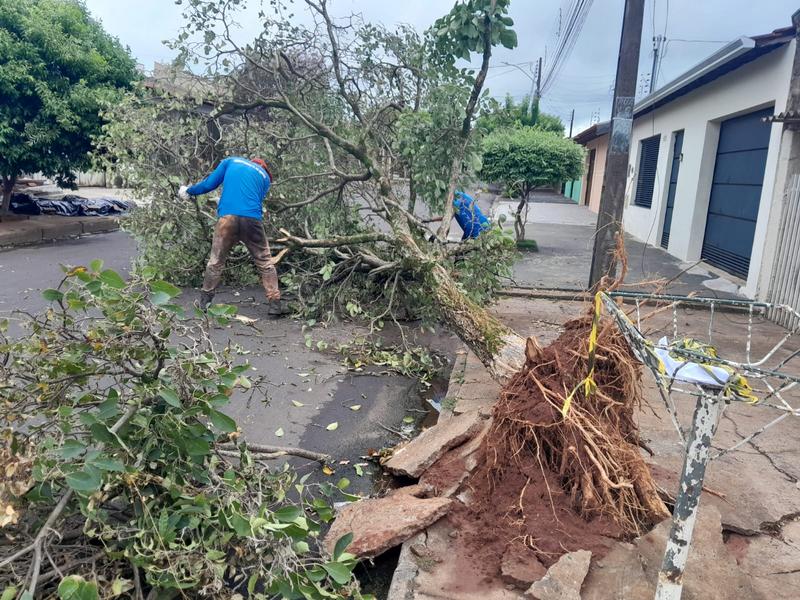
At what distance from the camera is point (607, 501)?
9.25ft

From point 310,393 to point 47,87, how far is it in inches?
376

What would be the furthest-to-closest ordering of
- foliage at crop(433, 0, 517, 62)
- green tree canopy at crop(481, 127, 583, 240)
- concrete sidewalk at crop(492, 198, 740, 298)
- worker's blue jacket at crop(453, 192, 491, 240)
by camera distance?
green tree canopy at crop(481, 127, 583, 240) → concrete sidewalk at crop(492, 198, 740, 298) → worker's blue jacket at crop(453, 192, 491, 240) → foliage at crop(433, 0, 517, 62)

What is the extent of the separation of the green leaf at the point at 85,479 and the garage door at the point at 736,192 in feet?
32.6

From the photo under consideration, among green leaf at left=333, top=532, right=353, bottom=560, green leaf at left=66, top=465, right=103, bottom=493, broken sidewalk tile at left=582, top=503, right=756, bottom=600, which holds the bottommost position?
broken sidewalk tile at left=582, top=503, right=756, bottom=600

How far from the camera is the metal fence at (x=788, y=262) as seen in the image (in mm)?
7301

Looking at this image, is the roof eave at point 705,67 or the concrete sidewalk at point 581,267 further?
the concrete sidewalk at point 581,267

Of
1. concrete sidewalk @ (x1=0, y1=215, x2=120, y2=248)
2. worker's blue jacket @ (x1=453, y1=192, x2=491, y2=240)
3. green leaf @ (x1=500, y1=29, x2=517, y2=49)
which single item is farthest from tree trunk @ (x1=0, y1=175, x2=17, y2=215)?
green leaf @ (x1=500, y1=29, x2=517, y2=49)

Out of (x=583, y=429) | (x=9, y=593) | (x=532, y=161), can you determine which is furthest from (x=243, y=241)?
(x=532, y=161)

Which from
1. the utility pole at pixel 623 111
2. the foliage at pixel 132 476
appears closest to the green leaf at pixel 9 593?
the foliage at pixel 132 476

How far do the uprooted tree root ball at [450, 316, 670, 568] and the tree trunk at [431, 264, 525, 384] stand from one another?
3.76ft

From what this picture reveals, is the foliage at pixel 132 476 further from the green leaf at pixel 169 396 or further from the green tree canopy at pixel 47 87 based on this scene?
the green tree canopy at pixel 47 87

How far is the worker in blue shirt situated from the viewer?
652 cm

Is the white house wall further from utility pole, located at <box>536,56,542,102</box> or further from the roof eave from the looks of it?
utility pole, located at <box>536,56,542,102</box>

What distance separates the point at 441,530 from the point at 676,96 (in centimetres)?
1279
